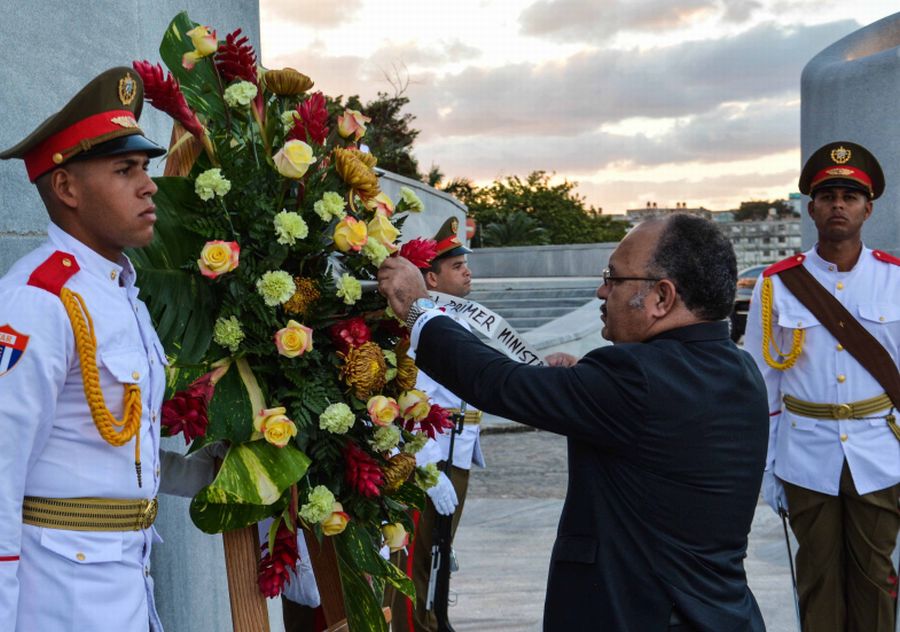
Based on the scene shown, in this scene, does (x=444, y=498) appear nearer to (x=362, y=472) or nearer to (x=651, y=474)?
(x=362, y=472)

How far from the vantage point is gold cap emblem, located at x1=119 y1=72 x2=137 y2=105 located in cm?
216

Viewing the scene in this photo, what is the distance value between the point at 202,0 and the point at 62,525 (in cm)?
224

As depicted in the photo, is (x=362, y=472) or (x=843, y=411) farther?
(x=843, y=411)

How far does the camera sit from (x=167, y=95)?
2.31m

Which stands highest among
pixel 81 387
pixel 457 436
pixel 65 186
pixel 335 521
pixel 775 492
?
pixel 65 186

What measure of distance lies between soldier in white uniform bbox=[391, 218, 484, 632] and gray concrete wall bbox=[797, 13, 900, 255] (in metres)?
2.84

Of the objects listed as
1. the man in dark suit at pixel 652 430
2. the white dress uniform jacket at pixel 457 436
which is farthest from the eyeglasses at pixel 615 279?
the white dress uniform jacket at pixel 457 436

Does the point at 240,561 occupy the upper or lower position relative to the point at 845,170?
lower

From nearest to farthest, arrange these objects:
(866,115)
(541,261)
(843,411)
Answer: (843,411) < (866,115) < (541,261)

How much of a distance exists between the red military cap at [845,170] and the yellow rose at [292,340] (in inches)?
114

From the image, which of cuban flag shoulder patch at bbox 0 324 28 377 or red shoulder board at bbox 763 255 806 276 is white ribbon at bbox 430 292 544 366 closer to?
cuban flag shoulder patch at bbox 0 324 28 377

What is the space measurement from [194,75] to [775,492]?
3.23m

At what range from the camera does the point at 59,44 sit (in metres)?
2.94

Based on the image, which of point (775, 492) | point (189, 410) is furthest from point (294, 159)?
point (775, 492)
